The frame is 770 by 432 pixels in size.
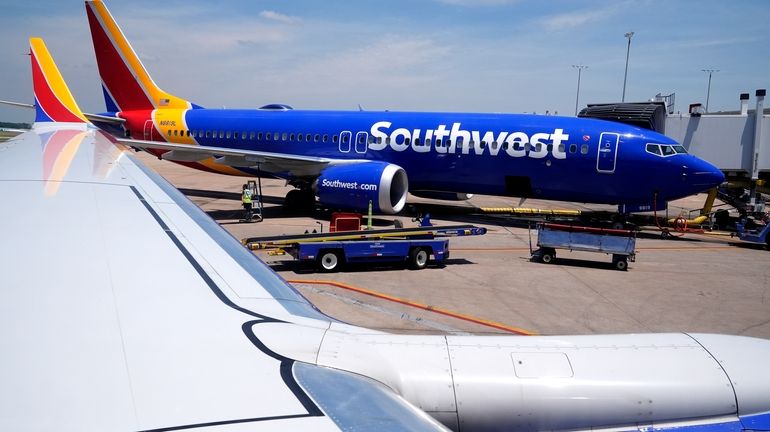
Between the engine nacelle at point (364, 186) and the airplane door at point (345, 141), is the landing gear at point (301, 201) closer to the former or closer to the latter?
the airplane door at point (345, 141)

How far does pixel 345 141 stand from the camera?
65.0ft

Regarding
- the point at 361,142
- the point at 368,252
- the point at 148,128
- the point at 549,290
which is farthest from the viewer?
the point at 148,128

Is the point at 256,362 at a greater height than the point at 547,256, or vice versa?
the point at 256,362

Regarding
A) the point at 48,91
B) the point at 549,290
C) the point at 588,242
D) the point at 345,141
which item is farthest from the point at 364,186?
the point at 48,91

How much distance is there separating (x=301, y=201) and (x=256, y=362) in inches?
716

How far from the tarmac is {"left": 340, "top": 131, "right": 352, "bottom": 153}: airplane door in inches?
158

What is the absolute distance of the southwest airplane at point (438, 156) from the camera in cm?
1670

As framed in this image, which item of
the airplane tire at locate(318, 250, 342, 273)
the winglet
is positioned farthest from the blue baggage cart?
the winglet

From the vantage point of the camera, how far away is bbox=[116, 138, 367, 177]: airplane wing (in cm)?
1844

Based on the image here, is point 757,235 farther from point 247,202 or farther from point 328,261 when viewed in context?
point 247,202

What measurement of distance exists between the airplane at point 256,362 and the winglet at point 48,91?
9420 mm

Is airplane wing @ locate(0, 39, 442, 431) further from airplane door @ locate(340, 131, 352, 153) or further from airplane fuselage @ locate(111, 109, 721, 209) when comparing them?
airplane door @ locate(340, 131, 352, 153)

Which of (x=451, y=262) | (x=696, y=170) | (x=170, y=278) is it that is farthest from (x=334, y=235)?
(x=696, y=170)

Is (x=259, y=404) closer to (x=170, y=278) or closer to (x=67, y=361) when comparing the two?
(x=67, y=361)
